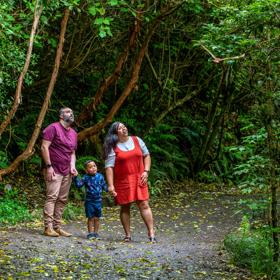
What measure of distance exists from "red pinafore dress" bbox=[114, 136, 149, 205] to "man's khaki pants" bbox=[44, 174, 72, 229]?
881 millimetres

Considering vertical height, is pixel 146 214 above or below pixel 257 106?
below

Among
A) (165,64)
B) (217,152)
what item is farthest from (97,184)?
(217,152)

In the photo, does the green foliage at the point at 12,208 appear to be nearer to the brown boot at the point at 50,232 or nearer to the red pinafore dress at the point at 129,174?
the brown boot at the point at 50,232

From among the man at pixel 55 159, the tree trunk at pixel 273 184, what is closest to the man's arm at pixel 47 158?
the man at pixel 55 159

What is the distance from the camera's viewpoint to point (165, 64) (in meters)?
19.2

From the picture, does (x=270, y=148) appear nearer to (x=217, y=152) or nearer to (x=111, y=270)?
(x=111, y=270)

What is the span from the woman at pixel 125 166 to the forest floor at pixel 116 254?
0.76 meters

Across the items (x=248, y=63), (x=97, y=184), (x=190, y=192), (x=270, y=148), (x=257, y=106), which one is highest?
(x=248, y=63)

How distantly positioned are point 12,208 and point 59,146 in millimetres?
3633

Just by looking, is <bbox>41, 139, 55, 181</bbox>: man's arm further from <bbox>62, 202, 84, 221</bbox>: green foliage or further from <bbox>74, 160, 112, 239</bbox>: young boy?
<bbox>62, 202, 84, 221</bbox>: green foliage

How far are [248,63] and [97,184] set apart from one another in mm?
3667

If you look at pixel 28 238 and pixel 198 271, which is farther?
pixel 28 238

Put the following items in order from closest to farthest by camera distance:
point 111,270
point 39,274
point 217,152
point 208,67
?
1. point 39,274
2. point 111,270
3. point 208,67
4. point 217,152

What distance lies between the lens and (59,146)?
976 cm
